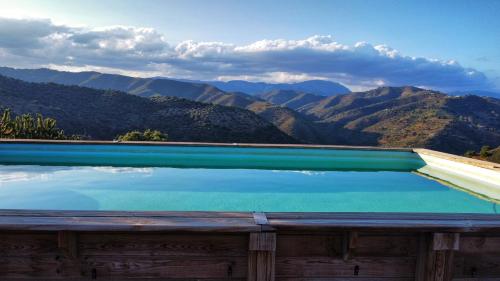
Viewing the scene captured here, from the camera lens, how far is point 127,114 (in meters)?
35.1

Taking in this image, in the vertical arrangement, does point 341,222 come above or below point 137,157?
above

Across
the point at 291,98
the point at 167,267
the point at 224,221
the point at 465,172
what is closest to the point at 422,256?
the point at 224,221

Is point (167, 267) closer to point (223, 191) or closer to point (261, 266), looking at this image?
point (261, 266)

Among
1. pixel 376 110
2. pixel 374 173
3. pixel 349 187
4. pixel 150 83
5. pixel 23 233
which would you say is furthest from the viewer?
pixel 150 83

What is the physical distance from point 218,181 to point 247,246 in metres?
4.05

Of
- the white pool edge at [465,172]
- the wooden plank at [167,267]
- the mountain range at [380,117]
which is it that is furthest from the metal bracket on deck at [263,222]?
the mountain range at [380,117]

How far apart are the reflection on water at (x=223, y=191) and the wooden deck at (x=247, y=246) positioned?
2.35 metres

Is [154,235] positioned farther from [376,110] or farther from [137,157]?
[376,110]

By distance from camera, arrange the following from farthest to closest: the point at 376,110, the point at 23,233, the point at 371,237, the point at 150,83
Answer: the point at 150,83
the point at 376,110
the point at 371,237
the point at 23,233

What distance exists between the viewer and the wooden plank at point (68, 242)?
243 centimetres

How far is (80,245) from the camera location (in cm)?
254

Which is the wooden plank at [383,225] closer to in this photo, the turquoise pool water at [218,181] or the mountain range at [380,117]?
the turquoise pool water at [218,181]

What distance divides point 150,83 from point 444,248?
114070 millimetres

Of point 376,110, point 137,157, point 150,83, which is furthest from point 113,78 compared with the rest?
point 137,157
